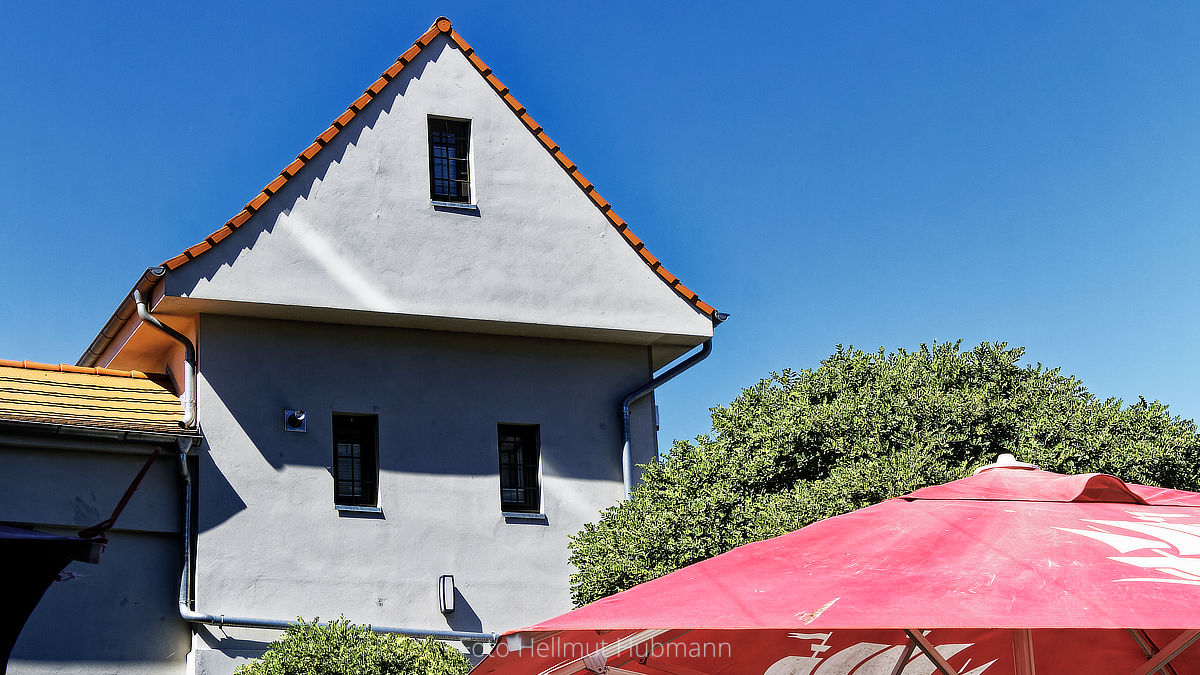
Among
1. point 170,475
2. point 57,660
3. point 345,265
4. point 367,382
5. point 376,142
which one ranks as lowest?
point 57,660

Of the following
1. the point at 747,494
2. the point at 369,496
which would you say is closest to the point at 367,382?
the point at 369,496

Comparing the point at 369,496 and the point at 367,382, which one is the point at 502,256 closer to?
the point at 367,382

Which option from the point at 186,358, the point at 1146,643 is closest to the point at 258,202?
the point at 186,358

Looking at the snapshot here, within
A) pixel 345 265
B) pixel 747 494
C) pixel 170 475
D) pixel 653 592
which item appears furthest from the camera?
pixel 345 265

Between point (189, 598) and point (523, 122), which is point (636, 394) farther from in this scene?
point (189, 598)

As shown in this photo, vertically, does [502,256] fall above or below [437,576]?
above

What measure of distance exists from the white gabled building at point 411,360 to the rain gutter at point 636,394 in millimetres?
81

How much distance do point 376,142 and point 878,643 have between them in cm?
999

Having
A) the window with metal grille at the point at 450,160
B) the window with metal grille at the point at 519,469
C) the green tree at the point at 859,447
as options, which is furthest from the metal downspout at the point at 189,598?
the window with metal grille at the point at 450,160

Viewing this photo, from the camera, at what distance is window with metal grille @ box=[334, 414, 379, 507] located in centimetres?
1438

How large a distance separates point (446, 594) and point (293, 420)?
8.63ft

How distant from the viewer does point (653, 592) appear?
4.53m

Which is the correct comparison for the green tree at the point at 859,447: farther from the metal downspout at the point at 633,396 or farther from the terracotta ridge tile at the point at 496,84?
the terracotta ridge tile at the point at 496,84

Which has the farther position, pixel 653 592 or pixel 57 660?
pixel 57 660
